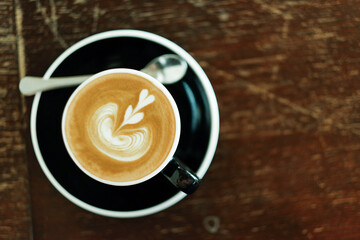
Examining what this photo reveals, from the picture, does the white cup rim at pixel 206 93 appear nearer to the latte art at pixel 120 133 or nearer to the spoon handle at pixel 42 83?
the spoon handle at pixel 42 83

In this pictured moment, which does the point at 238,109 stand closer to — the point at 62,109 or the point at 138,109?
the point at 138,109

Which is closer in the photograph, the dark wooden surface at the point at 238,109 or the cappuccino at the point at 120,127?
the cappuccino at the point at 120,127

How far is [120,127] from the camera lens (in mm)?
668

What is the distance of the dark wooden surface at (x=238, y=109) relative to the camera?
763mm

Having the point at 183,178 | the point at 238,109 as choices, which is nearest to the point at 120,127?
the point at 183,178

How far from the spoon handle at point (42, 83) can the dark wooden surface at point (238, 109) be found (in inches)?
1.9

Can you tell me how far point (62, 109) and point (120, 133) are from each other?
0.15 meters

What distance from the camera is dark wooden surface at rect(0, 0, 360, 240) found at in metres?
0.76

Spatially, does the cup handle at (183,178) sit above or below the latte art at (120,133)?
below

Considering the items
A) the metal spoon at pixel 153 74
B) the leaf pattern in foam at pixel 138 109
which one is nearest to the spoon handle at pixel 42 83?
the metal spoon at pixel 153 74

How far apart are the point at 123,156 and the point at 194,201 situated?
0.66 ft

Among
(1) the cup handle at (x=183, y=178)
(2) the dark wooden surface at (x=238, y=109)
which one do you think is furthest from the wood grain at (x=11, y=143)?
(1) the cup handle at (x=183, y=178)

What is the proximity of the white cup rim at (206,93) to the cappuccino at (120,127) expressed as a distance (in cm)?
10

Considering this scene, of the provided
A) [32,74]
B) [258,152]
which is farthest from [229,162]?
[32,74]
